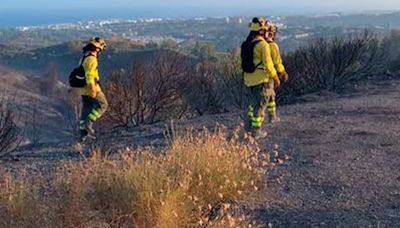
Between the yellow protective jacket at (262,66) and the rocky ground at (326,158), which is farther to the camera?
the yellow protective jacket at (262,66)

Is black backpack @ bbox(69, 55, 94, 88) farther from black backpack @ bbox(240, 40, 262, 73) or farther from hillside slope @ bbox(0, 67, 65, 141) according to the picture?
hillside slope @ bbox(0, 67, 65, 141)

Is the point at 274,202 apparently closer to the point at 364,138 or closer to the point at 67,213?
the point at 67,213

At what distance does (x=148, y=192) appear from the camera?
6.62 m

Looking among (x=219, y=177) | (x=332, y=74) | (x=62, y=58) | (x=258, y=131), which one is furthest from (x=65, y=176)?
(x=62, y=58)

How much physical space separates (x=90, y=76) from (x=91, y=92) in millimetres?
311

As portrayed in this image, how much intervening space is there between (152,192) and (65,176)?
759 millimetres

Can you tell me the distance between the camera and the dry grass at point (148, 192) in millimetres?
6320

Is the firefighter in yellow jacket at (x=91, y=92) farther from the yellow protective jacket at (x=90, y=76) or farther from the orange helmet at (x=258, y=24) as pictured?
the orange helmet at (x=258, y=24)

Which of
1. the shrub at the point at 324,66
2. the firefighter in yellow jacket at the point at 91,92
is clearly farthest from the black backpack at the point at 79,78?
the shrub at the point at 324,66

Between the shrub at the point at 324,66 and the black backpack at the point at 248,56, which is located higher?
the black backpack at the point at 248,56

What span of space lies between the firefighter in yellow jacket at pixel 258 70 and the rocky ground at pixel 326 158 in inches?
17.0

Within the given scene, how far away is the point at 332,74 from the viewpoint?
→ 2158 centimetres

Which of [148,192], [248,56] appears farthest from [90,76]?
[148,192]

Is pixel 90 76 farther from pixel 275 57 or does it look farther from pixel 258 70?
pixel 275 57
